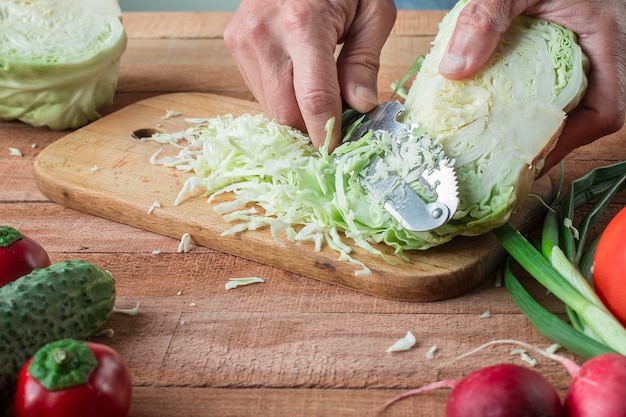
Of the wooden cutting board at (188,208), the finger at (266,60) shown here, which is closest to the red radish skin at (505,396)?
the wooden cutting board at (188,208)

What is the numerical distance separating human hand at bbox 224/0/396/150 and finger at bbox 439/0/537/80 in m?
0.33

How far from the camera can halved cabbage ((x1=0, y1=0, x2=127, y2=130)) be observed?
134 inches

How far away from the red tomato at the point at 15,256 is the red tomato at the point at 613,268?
1.49 m

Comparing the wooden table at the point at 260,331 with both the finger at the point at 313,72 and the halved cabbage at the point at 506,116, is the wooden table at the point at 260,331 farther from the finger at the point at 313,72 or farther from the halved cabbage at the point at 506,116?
the finger at the point at 313,72

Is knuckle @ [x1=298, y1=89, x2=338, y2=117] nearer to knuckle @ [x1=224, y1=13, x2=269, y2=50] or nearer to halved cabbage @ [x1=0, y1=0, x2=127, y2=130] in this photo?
knuckle @ [x1=224, y1=13, x2=269, y2=50]

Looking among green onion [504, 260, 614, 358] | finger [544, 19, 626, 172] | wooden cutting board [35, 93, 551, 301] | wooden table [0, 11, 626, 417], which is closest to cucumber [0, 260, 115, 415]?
wooden table [0, 11, 626, 417]

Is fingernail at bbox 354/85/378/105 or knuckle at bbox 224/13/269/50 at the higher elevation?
knuckle at bbox 224/13/269/50

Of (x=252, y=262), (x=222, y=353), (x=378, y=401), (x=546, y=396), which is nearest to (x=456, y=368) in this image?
(x=378, y=401)

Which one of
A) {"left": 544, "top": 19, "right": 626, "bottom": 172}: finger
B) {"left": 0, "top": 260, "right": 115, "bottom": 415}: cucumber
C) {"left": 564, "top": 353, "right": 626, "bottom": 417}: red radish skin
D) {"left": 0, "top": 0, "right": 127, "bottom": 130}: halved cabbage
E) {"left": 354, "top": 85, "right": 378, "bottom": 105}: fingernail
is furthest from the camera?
{"left": 0, "top": 0, "right": 127, "bottom": 130}: halved cabbage

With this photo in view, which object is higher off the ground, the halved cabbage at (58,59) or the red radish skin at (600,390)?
the red radish skin at (600,390)

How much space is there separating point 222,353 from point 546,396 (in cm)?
82

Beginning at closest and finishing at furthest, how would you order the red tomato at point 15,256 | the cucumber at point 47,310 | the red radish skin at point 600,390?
the red radish skin at point 600,390 < the cucumber at point 47,310 < the red tomato at point 15,256

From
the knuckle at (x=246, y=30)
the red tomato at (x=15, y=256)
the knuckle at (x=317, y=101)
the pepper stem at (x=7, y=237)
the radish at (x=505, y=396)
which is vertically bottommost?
the red tomato at (x=15, y=256)

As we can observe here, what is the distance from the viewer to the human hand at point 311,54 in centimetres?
254
